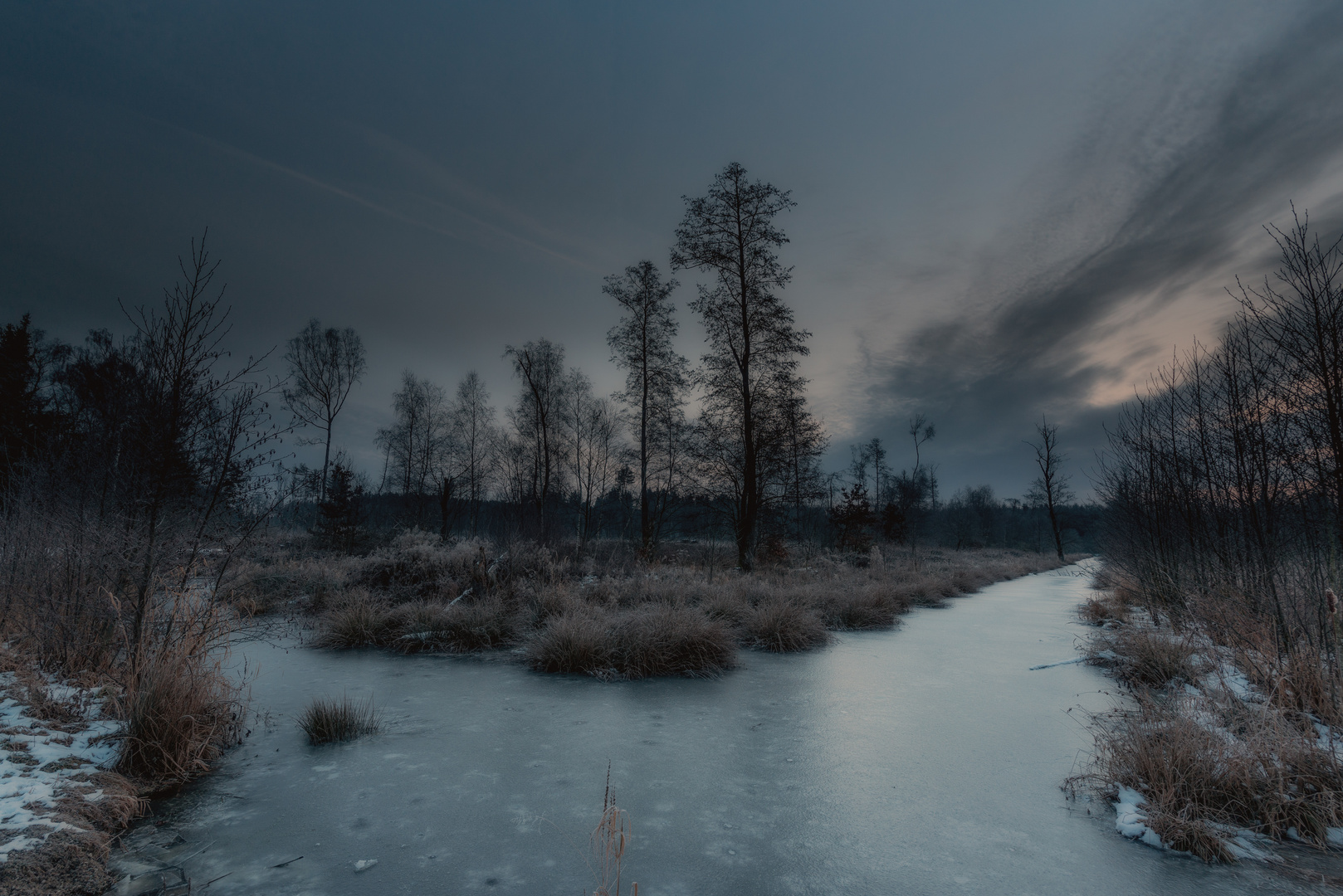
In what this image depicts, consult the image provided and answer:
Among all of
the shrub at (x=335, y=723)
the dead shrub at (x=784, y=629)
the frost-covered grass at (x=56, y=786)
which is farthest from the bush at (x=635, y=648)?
the frost-covered grass at (x=56, y=786)

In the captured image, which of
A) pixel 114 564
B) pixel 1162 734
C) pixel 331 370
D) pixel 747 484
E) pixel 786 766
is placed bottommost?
pixel 786 766

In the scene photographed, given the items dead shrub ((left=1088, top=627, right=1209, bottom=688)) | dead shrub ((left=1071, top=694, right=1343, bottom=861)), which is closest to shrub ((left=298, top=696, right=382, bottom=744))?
dead shrub ((left=1071, top=694, right=1343, bottom=861))

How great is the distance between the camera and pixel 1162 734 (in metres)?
3.62

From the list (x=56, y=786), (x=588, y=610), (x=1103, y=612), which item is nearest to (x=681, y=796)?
(x=56, y=786)

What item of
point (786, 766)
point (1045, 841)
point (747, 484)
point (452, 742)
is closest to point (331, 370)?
point (747, 484)

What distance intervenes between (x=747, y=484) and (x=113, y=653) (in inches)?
451

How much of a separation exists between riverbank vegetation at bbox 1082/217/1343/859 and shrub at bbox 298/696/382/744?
17.9 feet

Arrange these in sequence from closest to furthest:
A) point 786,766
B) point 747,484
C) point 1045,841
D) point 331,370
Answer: point 1045,841, point 786,766, point 747,484, point 331,370

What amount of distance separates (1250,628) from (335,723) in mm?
7991

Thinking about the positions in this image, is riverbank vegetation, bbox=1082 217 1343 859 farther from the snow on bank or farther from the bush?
the snow on bank

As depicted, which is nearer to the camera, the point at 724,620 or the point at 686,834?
the point at 686,834

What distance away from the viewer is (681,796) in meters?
3.60

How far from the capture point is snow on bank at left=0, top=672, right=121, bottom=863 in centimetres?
263

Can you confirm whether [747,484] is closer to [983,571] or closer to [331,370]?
[983,571]
